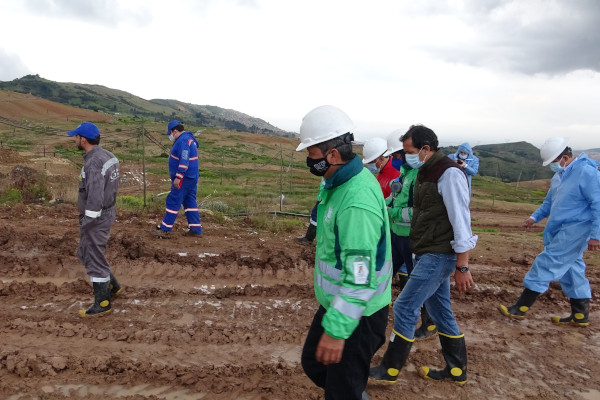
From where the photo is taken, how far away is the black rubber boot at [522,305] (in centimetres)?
466

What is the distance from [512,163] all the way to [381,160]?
5701cm

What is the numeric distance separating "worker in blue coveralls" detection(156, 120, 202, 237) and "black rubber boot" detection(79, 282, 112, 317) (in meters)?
2.74

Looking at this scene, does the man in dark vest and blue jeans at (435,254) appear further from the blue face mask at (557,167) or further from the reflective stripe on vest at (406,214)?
the blue face mask at (557,167)

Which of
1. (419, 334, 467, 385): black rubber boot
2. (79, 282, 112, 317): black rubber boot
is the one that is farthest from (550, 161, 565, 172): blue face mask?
(79, 282, 112, 317): black rubber boot

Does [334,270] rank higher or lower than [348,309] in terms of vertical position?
higher

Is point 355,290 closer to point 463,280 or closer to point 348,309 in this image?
point 348,309

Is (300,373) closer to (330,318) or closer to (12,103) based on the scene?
(330,318)

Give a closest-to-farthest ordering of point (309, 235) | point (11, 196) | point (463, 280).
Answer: point (463, 280)
point (309, 235)
point (11, 196)

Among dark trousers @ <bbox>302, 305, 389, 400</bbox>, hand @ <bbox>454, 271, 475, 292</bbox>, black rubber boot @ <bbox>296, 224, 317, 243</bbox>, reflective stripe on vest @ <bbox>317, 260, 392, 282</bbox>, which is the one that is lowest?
black rubber boot @ <bbox>296, 224, 317, 243</bbox>

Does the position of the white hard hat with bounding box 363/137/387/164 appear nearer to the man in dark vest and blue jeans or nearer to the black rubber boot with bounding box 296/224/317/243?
the man in dark vest and blue jeans

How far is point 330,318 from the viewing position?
6.74 feet

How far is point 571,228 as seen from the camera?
447 cm

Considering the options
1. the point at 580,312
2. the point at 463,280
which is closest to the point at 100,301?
the point at 463,280

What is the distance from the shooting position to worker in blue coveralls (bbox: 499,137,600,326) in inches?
170
